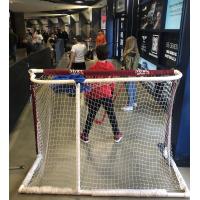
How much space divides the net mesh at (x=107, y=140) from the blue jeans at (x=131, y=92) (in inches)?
0.7

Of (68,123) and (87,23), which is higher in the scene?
(87,23)

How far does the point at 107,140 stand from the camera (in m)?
3.73

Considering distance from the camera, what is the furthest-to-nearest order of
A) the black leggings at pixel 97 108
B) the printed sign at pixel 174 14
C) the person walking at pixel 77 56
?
the person walking at pixel 77 56
the printed sign at pixel 174 14
the black leggings at pixel 97 108

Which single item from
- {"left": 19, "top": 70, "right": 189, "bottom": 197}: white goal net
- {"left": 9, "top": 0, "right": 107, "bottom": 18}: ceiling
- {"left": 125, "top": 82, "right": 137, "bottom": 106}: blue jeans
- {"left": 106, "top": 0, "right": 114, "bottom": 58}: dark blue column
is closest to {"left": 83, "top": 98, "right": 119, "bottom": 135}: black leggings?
{"left": 19, "top": 70, "right": 189, "bottom": 197}: white goal net

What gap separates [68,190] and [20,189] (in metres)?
0.49

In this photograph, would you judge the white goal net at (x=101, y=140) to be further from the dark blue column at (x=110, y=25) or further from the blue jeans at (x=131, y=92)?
the dark blue column at (x=110, y=25)

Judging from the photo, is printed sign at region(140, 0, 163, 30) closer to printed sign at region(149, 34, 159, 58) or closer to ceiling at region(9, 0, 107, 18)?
printed sign at region(149, 34, 159, 58)

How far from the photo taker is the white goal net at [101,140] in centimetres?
265

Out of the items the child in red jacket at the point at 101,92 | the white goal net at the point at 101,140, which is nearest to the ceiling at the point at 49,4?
the white goal net at the point at 101,140

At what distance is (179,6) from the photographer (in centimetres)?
385

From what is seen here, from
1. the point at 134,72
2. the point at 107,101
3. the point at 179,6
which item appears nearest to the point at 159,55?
the point at 179,6

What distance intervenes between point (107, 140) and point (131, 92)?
1037mm

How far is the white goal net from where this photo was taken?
2.65 m
